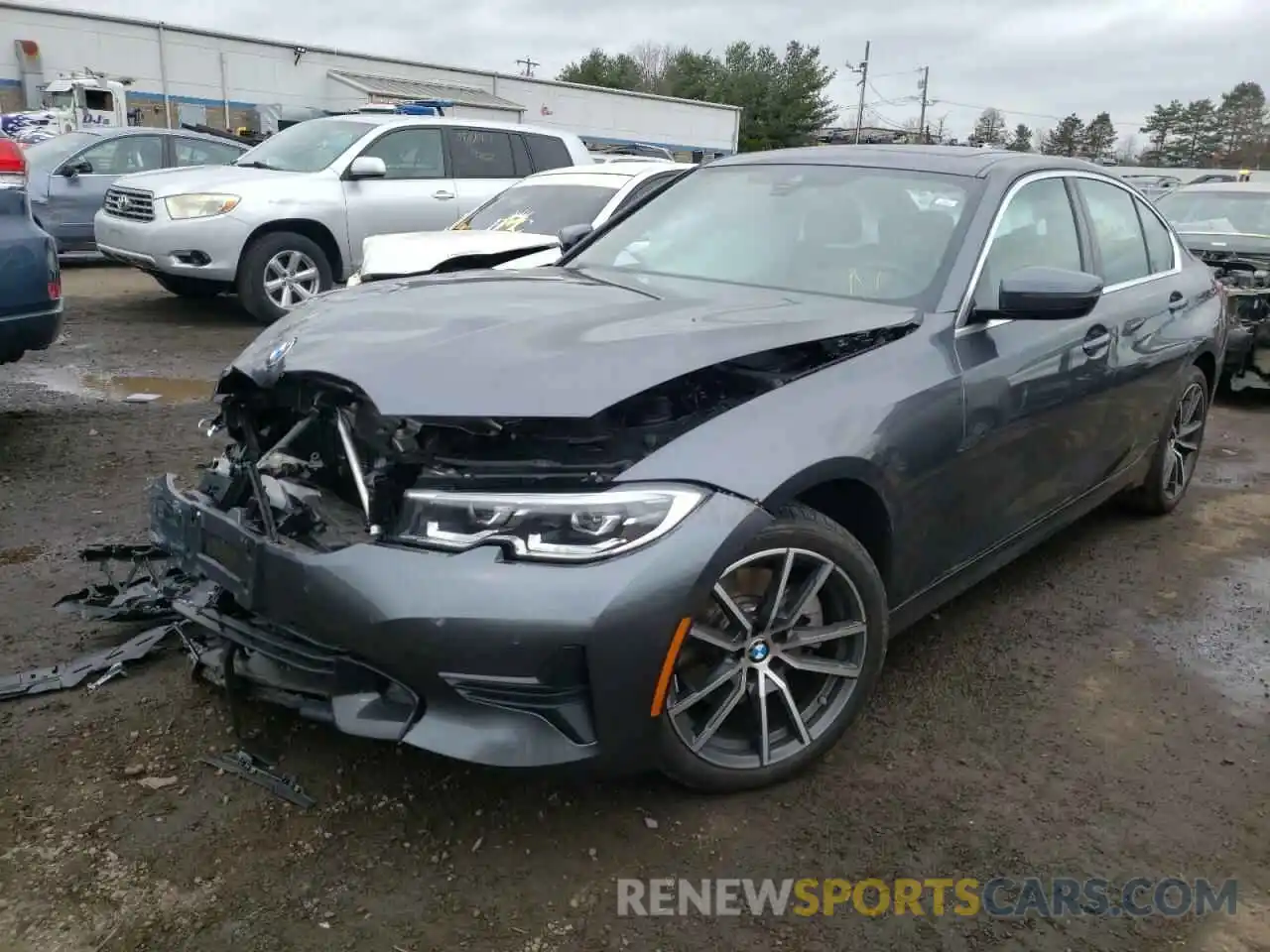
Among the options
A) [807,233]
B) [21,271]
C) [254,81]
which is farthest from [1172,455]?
[254,81]

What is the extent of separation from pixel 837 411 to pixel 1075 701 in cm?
138

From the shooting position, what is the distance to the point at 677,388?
2596 mm

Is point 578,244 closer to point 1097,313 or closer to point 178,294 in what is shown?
point 1097,313

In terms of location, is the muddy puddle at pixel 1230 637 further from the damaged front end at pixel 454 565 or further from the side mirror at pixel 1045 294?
the damaged front end at pixel 454 565

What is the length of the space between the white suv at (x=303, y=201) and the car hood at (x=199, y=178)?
0.01 m

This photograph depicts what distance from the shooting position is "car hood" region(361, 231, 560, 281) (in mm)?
6402

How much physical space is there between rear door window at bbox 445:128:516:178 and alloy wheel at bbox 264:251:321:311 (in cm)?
178

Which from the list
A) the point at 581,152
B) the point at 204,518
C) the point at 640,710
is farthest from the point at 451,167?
the point at 640,710

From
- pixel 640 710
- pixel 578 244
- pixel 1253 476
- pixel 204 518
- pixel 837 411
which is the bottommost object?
pixel 1253 476

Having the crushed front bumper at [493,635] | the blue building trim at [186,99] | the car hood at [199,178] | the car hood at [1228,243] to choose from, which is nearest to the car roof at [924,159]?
the crushed front bumper at [493,635]

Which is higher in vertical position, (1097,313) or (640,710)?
(1097,313)

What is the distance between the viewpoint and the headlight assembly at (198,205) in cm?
855

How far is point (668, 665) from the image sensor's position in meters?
2.30

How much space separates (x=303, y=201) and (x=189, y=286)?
59.8 inches
